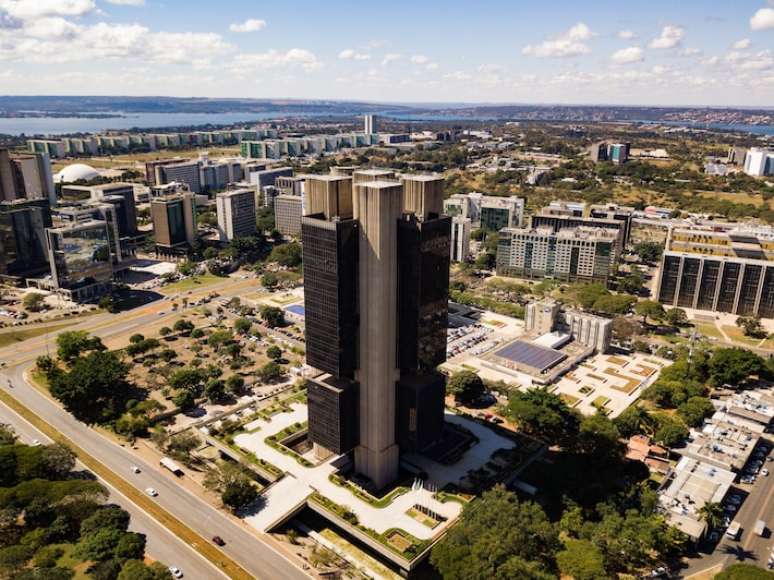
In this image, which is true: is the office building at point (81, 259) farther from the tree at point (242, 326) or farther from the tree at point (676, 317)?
the tree at point (676, 317)

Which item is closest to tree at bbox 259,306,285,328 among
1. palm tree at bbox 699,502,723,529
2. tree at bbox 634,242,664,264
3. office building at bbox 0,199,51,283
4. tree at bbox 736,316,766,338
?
office building at bbox 0,199,51,283

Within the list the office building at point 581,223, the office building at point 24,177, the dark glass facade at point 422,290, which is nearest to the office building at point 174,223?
the office building at point 24,177

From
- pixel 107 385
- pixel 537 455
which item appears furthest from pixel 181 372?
pixel 537 455

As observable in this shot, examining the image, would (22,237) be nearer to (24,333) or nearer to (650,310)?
(24,333)

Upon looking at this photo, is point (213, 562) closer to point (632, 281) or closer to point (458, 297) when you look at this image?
point (458, 297)

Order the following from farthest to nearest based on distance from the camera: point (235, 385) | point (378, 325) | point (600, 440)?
point (235, 385)
point (600, 440)
point (378, 325)

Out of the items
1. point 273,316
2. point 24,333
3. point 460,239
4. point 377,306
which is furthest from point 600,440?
point 24,333
